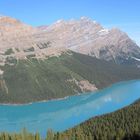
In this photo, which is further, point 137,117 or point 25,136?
point 137,117

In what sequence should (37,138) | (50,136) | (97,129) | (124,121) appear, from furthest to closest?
(124,121) < (97,129) < (50,136) < (37,138)

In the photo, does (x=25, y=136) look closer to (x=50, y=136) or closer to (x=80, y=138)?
(x=50, y=136)

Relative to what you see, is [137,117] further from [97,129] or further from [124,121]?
[97,129]

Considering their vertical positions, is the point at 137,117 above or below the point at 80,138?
above

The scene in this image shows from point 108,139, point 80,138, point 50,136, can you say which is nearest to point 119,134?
A: point 108,139

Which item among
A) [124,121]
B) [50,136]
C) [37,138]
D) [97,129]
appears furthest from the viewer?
[124,121]

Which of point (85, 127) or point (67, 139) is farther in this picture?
point (85, 127)

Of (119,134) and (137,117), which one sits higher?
(137,117)

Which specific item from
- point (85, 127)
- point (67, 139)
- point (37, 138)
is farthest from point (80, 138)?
point (85, 127)

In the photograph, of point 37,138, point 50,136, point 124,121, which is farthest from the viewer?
point 124,121
